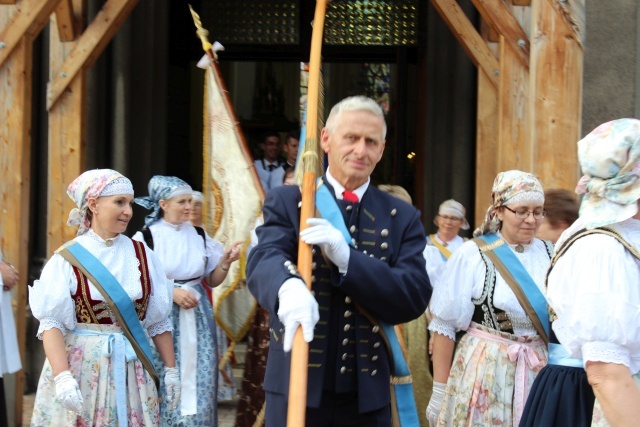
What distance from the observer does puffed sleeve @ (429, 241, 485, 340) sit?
449 cm

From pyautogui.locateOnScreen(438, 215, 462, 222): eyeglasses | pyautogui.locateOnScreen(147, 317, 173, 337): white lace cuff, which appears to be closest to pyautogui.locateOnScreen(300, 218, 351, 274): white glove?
pyautogui.locateOnScreen(147, 317, 173, 337): white lace cuff

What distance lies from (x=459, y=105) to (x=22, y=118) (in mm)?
4209

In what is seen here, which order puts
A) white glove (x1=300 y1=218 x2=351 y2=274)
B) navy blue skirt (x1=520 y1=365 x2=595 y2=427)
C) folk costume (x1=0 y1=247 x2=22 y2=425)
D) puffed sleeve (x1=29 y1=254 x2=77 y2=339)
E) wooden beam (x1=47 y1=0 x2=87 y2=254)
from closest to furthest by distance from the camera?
1. white glove (x1=300 y1=218 x2=351 y2=274)
2. navy blue skirt (x1=520 y1=365 x2=595 y2=427)
3. puffed sleeve (x1=29 y1=254 x2=77 y2=339)
4. folk costume (x1=0 y1=247 x2=22 y2=425)
5. wooden beam (x1=47 y1=0 x2=87 y2=254)

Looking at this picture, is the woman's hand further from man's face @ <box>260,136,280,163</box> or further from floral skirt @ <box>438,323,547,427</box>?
man's face @ <box>260,136,280,163</box>

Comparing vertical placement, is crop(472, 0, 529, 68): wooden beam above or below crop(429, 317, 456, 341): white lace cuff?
above

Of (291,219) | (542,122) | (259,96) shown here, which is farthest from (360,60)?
(291,219)

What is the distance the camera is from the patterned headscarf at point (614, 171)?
8.95 feet

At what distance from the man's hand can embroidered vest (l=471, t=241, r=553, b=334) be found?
2733 millimetres

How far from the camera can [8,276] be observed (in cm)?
577

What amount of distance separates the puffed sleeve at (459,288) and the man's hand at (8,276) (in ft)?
8.30

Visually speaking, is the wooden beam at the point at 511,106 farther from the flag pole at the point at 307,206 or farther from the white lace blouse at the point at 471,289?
the flag pole at the point at 307,206

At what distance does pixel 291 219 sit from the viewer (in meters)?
3.10

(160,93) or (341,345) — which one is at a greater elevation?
(160,93)

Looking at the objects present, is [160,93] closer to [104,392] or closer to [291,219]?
[104,392]
